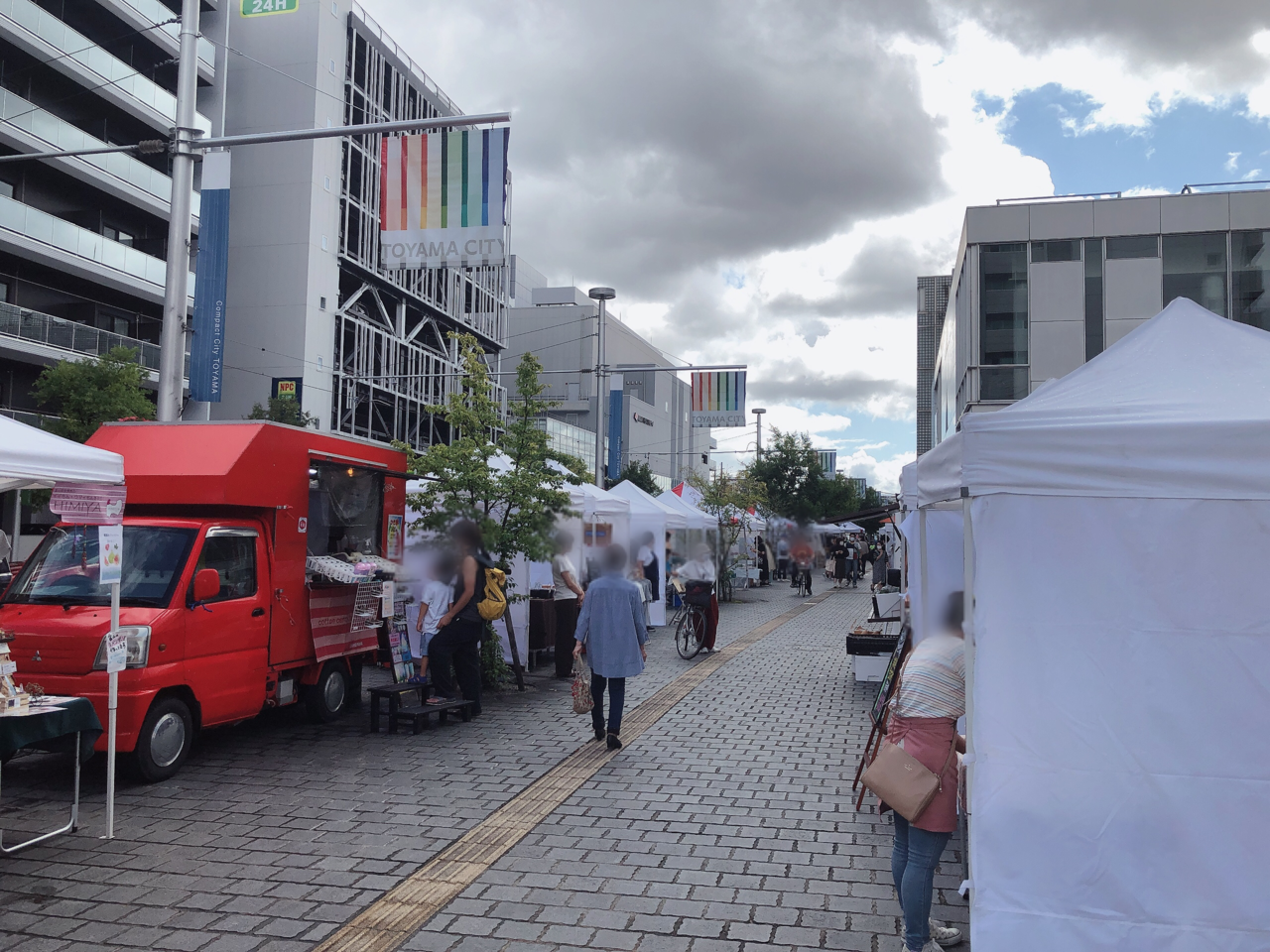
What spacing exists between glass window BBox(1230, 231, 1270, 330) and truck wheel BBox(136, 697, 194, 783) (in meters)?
30.0

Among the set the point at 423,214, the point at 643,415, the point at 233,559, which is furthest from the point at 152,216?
the point at 643,415

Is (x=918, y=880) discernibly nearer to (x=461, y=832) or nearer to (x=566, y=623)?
(x=461, y=832)

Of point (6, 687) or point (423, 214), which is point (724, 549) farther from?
point (6, 687)

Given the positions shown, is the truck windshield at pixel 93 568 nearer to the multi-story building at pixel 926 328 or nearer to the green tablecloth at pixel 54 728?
the green tablecloth at pixel 54 728

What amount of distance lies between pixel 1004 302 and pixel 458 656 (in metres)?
25.5

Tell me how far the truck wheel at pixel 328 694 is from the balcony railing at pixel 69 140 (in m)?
18.3

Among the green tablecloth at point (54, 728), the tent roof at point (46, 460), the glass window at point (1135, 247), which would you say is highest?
the glass window at point (1135, 247)

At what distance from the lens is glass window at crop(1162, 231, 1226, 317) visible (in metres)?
28.2

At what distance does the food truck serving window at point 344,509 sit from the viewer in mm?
9195

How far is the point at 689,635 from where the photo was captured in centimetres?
1478

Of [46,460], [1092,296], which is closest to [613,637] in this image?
[46,460]

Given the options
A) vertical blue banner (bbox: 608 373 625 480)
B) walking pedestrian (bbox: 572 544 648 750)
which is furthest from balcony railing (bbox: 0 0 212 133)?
walking pedestrian (bbox: 572 544 648 750)

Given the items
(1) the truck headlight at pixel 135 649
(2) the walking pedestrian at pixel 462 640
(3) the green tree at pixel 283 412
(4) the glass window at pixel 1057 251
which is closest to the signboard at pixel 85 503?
(1) the truck headlight at pixel 135 649

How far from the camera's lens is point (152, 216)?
34.2 meters
